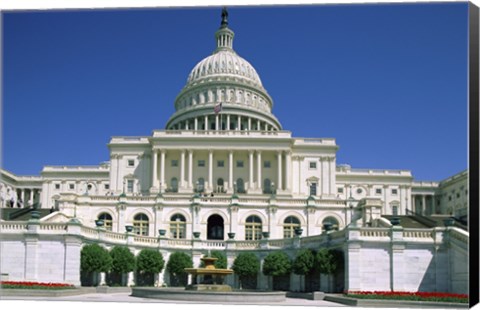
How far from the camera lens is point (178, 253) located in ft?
126

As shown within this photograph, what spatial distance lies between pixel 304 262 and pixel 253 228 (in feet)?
45.2

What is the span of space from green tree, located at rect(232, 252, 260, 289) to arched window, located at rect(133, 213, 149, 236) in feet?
39.4

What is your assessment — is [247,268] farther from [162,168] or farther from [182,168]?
[162,168]

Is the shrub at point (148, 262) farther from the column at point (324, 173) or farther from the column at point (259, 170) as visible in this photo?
the column at point (324, 173)

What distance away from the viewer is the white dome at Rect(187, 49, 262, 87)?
107m

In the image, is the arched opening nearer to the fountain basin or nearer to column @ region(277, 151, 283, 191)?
the fountain basin

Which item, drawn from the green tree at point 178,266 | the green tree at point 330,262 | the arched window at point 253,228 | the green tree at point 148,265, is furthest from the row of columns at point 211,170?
the green tree at point 330,262

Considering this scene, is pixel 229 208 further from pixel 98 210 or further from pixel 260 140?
pixel 260 140

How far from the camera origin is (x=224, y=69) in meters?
107

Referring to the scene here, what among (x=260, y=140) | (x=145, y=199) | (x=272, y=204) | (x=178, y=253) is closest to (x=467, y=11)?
(x=178, y=253)

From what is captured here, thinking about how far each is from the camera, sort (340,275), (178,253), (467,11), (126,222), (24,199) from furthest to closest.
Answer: (24,199) < (126,222) < (178,253) < (340,275) < (467,11)

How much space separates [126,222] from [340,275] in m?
21.6

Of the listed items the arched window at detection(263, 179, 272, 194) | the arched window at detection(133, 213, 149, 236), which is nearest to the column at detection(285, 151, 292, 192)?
the arched window at detection(263, 179, 272, 194)

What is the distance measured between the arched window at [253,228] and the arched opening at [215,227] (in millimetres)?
2203
